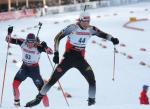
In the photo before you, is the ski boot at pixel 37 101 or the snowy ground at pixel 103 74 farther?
the snowy ground at pixel 103 74

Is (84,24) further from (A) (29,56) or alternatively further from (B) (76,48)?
(A) (29,56)

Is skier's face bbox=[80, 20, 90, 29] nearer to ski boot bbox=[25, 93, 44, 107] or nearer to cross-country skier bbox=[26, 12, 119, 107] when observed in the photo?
cross-country skier bbox=[26, 12, 119, 107]

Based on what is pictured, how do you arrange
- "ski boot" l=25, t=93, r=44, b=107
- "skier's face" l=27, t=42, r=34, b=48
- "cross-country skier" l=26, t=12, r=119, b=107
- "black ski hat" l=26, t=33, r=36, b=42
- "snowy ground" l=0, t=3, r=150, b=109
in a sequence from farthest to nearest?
"snowy ground" l=0, t=3, r=150, b=109 → "skier's face" l=27, t=42, r=34, b=48 → "black ski hat" l=26, t=33, r=36, b=42 → "ski boot" l=25, t=93, r=44, b=107 → "cross-country skier" l=26, t=12, r=119, b=107

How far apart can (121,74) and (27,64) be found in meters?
6.85

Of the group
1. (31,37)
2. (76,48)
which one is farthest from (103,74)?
(76,48)

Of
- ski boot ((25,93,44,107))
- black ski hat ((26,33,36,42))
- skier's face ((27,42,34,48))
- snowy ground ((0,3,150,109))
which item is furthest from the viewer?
snowy ground ((0,3,150,109))

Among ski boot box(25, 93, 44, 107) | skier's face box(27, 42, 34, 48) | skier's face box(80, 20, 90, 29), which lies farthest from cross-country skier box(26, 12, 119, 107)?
skier's face box(27, 42, 34, 48)

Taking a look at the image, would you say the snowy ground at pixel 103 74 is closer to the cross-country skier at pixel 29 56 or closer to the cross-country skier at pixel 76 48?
the cross-country skier at pixel 76 48

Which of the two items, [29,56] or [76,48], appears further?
[29,56]

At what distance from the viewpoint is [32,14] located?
39062 mm

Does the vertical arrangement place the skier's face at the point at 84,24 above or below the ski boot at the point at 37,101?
above

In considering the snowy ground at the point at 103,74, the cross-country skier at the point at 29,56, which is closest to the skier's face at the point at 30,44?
the cross-country skier at the point at 29,56

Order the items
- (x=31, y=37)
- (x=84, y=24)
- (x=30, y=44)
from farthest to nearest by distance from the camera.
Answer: (x=30, y=44) → (x=31, y=37) → (x=84, y=24)

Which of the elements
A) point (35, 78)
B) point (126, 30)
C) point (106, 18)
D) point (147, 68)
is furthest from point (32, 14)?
point (35, 78)
